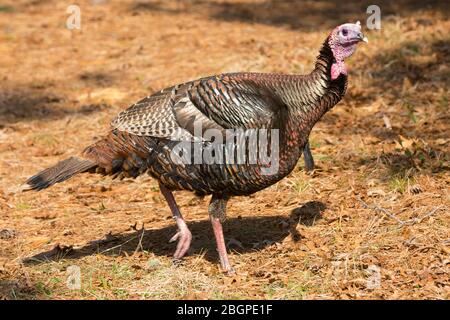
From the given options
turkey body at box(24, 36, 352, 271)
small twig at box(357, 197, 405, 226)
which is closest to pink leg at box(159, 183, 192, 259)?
turkey body at box(24, 36, 352, 271)

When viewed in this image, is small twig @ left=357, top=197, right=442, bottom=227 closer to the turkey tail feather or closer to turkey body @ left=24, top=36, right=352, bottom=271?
turkey body @ left=24, top=36, right=352, bottom=271

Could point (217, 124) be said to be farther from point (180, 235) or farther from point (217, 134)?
point (180, 235)

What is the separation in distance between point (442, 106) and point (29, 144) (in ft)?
15.9

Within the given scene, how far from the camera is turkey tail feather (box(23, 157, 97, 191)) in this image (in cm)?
572

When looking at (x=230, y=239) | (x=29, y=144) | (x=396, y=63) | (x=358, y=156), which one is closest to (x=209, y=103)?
(x=230, y=239)

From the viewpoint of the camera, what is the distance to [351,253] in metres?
5.55

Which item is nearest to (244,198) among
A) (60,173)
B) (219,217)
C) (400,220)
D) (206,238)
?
(206,238)

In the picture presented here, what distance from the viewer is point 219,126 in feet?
17.8

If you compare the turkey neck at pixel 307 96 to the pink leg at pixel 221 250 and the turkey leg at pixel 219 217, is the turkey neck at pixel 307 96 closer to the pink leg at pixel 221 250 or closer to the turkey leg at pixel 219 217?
the turkey leg at pixel 219 217

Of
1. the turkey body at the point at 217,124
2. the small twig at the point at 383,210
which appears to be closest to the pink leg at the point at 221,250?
the turkey body at the point at 217,124

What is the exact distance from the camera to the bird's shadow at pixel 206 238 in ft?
19.7

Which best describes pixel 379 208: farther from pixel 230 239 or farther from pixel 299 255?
pixel 230 239

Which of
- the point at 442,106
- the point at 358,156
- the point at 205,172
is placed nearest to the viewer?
the point at 205,172

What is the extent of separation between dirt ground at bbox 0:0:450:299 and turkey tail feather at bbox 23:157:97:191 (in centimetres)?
62
